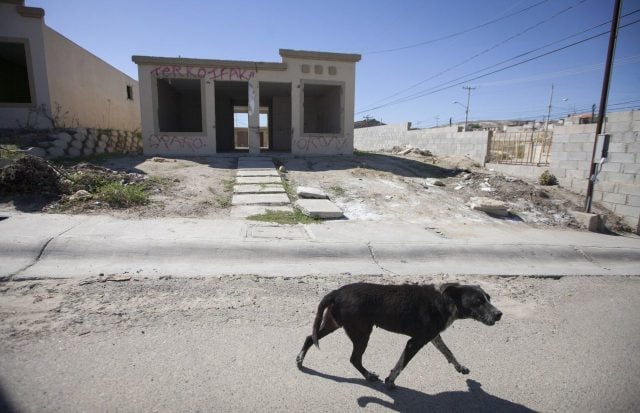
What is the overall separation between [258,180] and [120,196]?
3.60m

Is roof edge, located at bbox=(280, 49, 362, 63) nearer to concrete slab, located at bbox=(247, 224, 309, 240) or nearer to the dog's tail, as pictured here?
concrete slab, located at bbox=(247, 224, 309, 240)

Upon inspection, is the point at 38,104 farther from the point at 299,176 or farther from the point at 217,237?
the point at 217,237

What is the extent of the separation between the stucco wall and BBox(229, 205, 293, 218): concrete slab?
9.38 m

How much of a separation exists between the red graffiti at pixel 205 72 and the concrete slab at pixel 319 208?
7.94 m

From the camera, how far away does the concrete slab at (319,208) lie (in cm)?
694

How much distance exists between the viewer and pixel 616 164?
28.8 ft

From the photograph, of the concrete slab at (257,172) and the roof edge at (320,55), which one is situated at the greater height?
the roof edge at (320,55)

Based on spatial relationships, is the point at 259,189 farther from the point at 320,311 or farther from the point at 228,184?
the point at 320,311

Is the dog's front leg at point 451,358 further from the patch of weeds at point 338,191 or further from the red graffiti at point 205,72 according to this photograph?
the red graffiti at point 205,72

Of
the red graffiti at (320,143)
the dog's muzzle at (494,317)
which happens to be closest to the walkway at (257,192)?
the red graffiti at (320,143)

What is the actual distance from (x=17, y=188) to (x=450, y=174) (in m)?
12.1

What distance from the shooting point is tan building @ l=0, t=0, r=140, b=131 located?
35.6 feet

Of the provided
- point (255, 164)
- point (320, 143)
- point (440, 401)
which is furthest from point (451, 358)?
point (320, 143)

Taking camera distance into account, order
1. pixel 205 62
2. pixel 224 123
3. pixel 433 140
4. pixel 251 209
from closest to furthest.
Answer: pixel 251 209 → pixel 205 62 → pixel 433 140 → pixel 224 123
